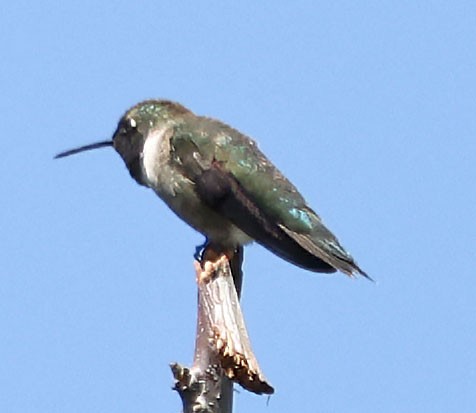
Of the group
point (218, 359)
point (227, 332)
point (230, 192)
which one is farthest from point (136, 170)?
point (218, 359)

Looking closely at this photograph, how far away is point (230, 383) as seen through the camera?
16.0 ft

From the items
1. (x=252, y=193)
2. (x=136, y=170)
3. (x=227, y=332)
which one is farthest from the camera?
(x=136, y=170)

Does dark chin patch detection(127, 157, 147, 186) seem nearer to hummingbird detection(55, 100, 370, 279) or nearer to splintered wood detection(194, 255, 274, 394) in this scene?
hummingbird detection(55, 100, 370, 279)

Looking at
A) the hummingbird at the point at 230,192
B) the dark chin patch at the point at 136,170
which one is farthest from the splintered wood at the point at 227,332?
the dark chin patch at the point at 136,170

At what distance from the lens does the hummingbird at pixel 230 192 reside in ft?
24.3

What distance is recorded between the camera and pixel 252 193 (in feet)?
25.3

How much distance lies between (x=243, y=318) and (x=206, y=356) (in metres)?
0.44

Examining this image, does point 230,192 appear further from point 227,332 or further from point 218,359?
point 218,359

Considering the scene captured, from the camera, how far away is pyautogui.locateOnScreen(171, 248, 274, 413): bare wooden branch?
4.65 m

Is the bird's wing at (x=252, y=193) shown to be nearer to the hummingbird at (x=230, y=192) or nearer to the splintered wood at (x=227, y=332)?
the hummingbird at (x=230, y=192)

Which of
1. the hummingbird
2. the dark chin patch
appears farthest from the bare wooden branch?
the dark chin patch

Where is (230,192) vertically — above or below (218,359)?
above

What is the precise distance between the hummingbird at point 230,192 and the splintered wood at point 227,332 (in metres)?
1.60

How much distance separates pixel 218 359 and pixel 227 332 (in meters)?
0.18
